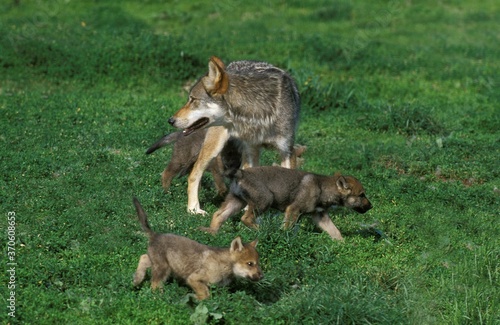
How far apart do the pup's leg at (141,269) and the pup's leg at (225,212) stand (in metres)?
1.34

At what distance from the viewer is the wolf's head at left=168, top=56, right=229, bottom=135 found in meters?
10.4

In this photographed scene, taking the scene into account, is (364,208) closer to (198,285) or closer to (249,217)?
(249,217)

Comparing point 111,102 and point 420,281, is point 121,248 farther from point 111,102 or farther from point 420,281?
point 111,102

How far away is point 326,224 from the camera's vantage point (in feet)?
32.5

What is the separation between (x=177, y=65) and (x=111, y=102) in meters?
1.85

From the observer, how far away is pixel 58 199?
400 inches

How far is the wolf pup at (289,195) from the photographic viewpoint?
31.5 feet

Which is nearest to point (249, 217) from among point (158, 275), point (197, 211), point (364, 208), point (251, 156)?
point (197, 211)

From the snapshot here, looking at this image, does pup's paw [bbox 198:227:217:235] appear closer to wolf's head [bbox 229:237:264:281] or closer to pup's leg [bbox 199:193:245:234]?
pup's leg [bbox 199:193:245:234]

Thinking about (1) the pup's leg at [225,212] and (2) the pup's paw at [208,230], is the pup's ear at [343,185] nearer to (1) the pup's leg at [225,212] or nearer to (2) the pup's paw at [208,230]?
(1) the pup's leg at [225,212]

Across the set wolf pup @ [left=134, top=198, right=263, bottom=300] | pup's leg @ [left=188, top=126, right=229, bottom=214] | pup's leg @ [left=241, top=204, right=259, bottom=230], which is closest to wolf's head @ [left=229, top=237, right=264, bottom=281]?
wolf pup @ [left=134, top=198, right=263, bottom=300]

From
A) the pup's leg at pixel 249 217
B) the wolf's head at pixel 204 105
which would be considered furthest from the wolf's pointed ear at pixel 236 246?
the wolf's head at pixel 204 105

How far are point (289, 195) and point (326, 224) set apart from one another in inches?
20.1

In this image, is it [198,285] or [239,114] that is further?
[239,114]
